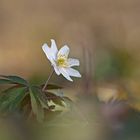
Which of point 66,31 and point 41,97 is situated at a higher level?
point 41,97

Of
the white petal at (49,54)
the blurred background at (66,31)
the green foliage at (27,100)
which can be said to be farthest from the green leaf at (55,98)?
the blurred background at (66,31)

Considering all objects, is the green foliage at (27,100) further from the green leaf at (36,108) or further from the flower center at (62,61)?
the flower center at (62,61)

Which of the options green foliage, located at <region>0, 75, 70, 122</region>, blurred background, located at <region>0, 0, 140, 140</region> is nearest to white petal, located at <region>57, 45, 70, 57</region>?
green foliage, located at <region>0, 75, 70, 122</region>

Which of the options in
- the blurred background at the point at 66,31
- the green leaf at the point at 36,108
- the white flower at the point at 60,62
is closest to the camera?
the green leaf at the point at 36,108

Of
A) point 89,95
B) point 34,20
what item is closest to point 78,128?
point 89,95

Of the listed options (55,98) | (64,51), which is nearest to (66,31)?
(64,51)

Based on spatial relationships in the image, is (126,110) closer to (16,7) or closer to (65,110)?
(65,110)

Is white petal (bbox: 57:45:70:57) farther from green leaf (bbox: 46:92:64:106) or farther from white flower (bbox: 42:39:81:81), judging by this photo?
green leaf (bbox: 46:92:64:106)

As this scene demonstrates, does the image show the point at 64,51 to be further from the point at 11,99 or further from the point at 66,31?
the point at 66,31
